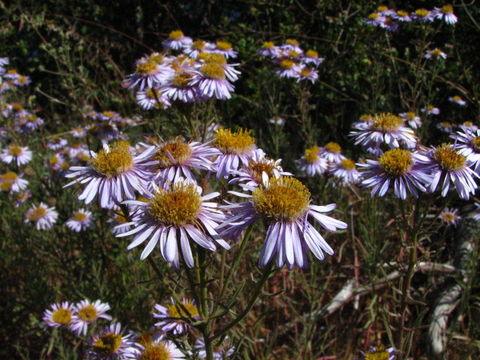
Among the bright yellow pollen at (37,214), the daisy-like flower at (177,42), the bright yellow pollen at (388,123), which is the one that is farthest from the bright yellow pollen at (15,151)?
the bright yellow pollen at (388,123)

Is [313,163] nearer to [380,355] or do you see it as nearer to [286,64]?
[286,64]

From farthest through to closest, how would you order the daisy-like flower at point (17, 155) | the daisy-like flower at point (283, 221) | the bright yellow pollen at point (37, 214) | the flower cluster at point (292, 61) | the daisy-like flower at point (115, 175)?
1. the daisy-like flower at point (17, 155)
2. the flower cluster at point (292, 61)
3. the bright yellow pollen at point (37, 214)
4. the daisy-like flower at point (115, 175)
5. the daisy-like flower at point (283, 221)

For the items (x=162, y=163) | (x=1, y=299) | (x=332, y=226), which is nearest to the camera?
(x=332, y=226)

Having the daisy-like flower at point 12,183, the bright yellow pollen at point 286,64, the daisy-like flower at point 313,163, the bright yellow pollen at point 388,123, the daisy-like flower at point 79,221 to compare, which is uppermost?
the bright yellow pollen at point 286,64

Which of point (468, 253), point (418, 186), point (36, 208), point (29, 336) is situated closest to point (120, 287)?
point (29, 336)

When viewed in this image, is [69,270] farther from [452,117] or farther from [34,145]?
[452,117]

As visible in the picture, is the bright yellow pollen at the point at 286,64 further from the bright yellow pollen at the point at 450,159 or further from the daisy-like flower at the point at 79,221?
the bright yellow pollen at the point at 450,159
